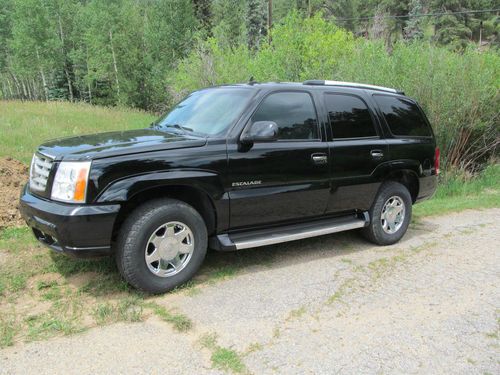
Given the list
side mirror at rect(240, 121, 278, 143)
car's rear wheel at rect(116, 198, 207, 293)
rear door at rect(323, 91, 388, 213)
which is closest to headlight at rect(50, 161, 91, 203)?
car's rear wheel at rect(116, 198, 207, 293)

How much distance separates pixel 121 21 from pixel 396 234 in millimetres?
38678

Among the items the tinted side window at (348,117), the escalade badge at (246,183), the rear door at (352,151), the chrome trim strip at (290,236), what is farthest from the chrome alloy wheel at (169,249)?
the tinted side window at (348,117)

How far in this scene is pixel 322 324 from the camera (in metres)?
3.79

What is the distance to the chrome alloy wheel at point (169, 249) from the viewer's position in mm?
4047

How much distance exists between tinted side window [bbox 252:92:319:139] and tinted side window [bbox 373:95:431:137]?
1.23m

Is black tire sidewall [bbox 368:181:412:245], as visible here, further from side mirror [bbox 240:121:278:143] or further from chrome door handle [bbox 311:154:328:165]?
side mirror [bbox 240:121:278:143]

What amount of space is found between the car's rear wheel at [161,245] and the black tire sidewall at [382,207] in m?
2.53

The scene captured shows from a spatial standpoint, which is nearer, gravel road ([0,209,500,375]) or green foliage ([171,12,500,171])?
gravel road ([0,209,500,375])

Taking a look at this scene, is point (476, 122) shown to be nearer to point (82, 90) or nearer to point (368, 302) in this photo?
point (368, 302)

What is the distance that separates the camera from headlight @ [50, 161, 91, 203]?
367 centimetres

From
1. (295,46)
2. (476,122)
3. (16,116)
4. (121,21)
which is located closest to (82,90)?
(121,21)

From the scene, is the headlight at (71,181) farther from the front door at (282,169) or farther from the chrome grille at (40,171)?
the front door at (282,169)

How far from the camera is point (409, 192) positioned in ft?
20.4

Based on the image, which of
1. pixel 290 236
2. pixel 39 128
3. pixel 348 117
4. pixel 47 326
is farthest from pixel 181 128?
pixel 39 128
